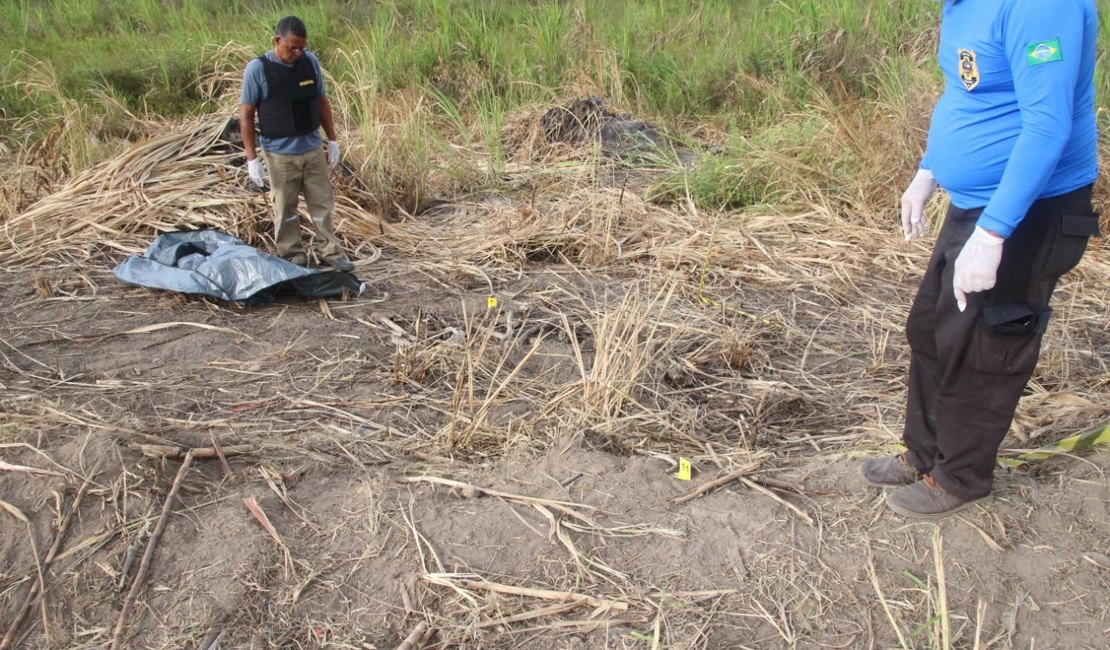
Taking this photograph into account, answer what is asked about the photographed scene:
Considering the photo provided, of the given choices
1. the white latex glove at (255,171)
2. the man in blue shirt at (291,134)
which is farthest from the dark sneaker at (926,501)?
the white latex glove at (255,171)

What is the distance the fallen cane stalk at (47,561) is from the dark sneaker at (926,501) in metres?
2.20

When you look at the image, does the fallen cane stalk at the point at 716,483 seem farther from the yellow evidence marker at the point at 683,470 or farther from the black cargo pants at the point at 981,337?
the black cargo pants at the point at 981,337

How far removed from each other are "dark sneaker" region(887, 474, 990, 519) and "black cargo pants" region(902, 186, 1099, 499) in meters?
0.03

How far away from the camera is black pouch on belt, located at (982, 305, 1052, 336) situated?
2105mm

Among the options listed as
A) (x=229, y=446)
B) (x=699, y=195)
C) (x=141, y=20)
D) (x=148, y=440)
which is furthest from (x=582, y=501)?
(x=141, y=20)

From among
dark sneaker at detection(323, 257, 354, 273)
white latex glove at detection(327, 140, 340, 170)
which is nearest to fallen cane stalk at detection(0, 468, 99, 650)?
dark sneaker at detection(323, 257, 354, 273)

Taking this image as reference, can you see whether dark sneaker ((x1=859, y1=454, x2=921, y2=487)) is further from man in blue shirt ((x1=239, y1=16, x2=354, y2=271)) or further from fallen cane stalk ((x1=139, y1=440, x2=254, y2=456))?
man in blue shirt ((x1=239, y1=16, x2=354, y2=271))

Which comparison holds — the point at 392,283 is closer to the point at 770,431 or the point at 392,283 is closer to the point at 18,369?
the point at 18,369

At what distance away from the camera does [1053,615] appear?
7.27ft

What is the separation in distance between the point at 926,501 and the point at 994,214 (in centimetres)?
86

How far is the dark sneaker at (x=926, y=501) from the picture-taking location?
243cm

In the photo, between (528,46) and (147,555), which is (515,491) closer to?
(147,555)

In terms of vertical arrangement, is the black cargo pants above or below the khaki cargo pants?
above

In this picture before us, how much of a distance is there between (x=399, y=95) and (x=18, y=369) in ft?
13.9
